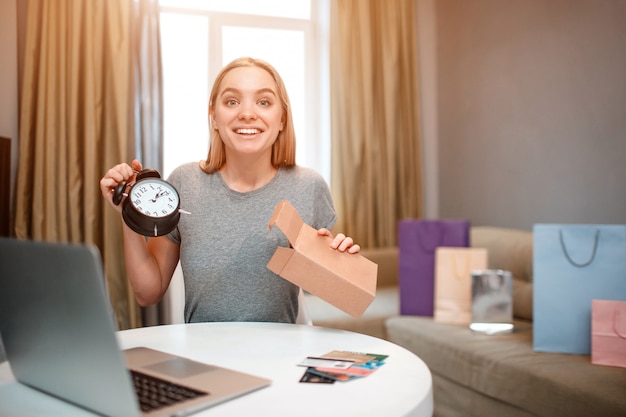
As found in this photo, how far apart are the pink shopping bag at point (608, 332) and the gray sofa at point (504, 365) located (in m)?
0.05

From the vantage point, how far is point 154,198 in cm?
130

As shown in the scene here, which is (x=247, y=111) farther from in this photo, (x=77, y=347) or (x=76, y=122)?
(x=76, y=122)

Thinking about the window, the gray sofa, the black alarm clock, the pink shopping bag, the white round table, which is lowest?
the gray sofa

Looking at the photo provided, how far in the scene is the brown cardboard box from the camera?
1274mm

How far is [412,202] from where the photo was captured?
4004mm

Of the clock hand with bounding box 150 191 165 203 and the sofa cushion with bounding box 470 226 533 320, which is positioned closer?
the clock hand with bounding box 150 191 165 203

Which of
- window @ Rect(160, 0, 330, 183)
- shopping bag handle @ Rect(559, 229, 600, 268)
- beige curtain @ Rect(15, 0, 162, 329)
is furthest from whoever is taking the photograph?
window @ Rect(160, 0, 330, 183)

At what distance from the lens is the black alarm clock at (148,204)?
50.0 inches

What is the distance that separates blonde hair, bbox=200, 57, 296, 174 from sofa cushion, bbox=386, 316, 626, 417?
105 cm

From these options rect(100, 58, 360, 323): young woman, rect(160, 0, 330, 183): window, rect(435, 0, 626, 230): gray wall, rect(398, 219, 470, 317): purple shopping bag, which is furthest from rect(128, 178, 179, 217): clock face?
rect(160, 0, 330, 183): window

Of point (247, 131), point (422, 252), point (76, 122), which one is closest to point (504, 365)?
point (422, 252)

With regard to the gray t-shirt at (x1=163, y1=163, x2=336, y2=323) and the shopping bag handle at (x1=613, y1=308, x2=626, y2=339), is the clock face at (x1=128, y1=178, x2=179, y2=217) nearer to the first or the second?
the gray t-shirt at (x1=163, y1=163, x2=336, y2=323)

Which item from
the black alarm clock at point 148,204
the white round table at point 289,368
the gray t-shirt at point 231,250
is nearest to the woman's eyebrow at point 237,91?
the gray t-shirt at point 231,250

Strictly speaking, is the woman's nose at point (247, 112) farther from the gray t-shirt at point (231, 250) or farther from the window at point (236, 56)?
the window at point (236, 56)
